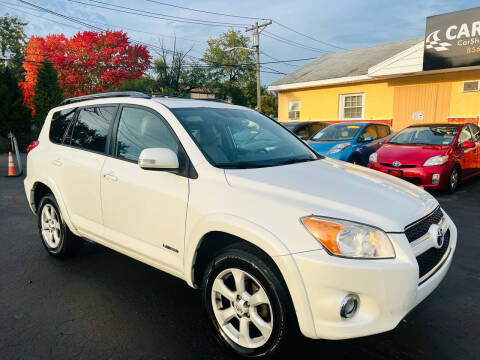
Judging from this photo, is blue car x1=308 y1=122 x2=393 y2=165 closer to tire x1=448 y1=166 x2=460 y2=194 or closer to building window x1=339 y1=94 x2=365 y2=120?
tire x1=448 y1=166 x2=460 y2=194

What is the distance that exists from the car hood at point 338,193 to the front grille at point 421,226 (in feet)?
0.12

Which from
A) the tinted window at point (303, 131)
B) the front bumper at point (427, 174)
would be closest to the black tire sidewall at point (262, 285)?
the front bumper at point (427, 174)

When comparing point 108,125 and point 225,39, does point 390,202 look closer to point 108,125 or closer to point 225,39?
point 108,125

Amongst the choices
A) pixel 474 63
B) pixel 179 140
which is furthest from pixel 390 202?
pixel 474 63

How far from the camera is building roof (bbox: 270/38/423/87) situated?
55.8 ft

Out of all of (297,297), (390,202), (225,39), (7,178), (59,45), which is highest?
(225,39)

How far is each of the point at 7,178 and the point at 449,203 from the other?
1138 cm

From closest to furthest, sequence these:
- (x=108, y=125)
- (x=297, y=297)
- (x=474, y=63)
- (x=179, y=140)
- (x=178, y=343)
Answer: (x=297, y=297)
(x=178, y=343)
(x=179, y=140)
(x=108, y=125)
(x=474, y=63)

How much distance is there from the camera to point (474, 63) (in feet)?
40.3

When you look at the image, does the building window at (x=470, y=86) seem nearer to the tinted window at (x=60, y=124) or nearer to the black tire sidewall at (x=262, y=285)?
the tinted window at (x=60, y=124)

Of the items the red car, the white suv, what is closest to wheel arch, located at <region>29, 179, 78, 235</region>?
the white suv

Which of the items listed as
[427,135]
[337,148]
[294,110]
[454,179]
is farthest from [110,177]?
[294,110]

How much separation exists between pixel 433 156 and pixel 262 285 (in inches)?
251

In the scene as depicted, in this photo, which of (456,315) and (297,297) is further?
(456,315)
